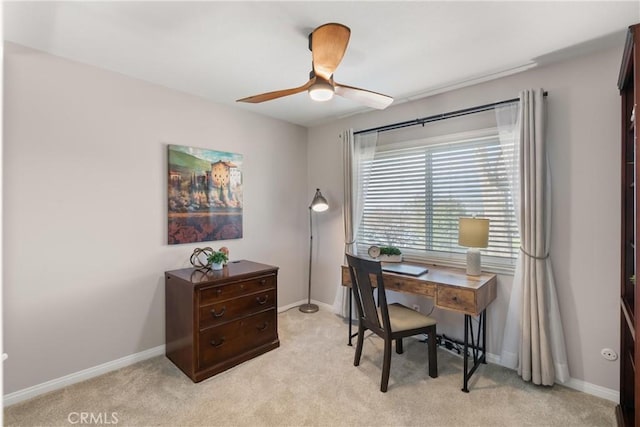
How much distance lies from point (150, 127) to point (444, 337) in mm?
3245

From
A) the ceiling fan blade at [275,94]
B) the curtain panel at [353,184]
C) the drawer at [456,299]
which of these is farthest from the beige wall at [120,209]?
the ceiling fan blade at [275,94]

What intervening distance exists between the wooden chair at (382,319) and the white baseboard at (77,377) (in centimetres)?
180

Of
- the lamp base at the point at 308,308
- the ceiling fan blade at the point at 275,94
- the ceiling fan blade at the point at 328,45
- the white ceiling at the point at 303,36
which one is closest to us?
the ceiling fan blade at the point at 328,45

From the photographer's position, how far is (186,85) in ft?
10.1

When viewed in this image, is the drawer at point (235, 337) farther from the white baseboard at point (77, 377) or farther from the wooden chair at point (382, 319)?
the wooden chair at point (382, 319)

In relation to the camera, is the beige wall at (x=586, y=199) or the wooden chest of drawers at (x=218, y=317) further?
the wooden chest of drawers at (x=218, y=317)

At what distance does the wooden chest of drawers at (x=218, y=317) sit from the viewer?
105 inches

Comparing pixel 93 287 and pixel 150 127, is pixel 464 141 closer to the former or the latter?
pixel 150 127

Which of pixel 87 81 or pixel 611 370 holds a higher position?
pixel 87 81

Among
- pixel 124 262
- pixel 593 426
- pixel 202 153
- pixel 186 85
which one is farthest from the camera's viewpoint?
pixel 202 153

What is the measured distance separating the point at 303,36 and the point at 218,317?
7.20 ft

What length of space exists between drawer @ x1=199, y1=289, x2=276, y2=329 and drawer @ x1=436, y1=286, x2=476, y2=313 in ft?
4.80

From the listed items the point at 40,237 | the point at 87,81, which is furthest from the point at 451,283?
the point at 87,81

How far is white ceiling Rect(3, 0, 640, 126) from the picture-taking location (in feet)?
6.60
